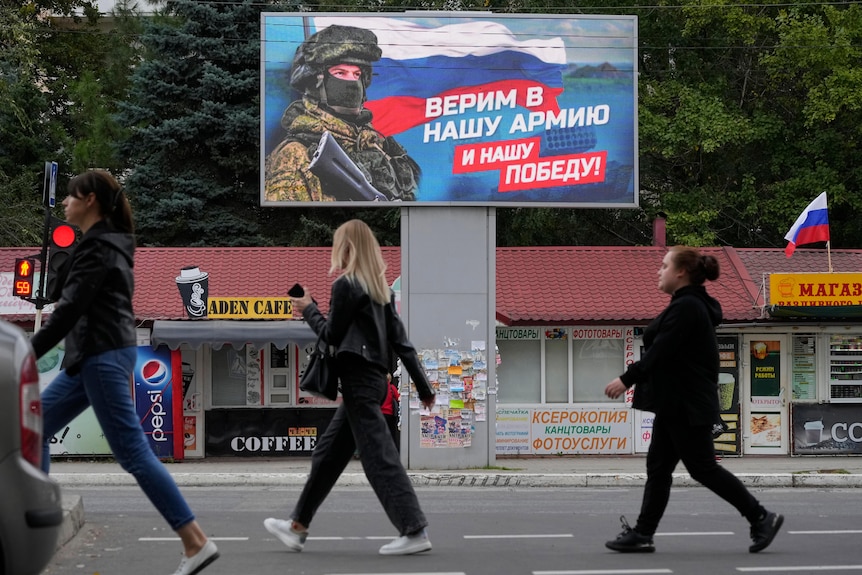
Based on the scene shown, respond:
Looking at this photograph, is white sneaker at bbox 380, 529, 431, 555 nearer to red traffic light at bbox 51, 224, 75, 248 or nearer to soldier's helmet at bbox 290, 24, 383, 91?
red traffic light at bbox 51, 224, 75, 248

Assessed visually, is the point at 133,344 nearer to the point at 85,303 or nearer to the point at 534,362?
the point at 85,303

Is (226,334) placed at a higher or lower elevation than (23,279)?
lower

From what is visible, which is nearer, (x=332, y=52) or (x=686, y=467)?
(x=686, y=467)

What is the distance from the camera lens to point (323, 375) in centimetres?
683

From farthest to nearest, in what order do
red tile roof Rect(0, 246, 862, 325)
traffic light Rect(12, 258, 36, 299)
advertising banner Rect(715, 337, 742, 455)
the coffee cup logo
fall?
advertising banner Rect(715, 337, 742, 455)
red tile roof Rect(0, 246, 862, 325)
the coffee cup logo
traffic light Rect(12, 258, 36, 299)

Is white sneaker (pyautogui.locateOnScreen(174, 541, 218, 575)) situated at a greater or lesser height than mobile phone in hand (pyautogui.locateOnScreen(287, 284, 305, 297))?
lesser

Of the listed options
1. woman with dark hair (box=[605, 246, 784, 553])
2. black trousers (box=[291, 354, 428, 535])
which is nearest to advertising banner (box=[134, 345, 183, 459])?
black trousers (box=[291, 354, 428, 535])

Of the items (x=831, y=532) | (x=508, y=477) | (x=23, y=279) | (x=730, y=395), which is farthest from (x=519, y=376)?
(x=831, y=532)

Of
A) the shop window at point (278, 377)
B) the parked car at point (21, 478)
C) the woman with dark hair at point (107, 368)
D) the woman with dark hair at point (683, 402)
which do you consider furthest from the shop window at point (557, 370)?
the parked car at point (21, 478)

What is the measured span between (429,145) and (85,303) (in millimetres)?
11678

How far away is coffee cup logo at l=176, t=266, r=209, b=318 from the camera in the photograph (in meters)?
19.5

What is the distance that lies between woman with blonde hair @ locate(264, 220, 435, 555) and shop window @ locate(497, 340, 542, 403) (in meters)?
13.9

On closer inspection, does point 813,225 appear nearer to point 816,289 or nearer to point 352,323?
point 816,289

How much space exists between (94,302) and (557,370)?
51.4ft
